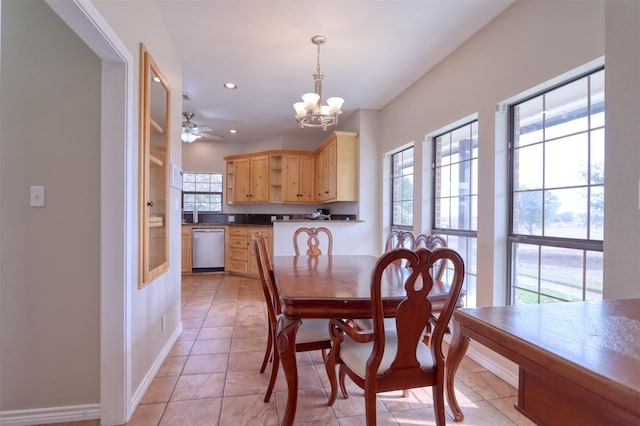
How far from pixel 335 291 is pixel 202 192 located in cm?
571

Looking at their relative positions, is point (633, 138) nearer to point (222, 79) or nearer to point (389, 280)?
point (389, 280)

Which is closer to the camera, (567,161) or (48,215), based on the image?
(48,215)

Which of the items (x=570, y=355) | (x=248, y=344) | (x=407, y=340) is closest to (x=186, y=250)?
Result: (x=248, y=344)

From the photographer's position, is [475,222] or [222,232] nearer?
[475,222]

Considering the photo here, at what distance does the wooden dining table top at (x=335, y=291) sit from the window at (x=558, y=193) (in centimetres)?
85

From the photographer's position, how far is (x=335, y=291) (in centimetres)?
167

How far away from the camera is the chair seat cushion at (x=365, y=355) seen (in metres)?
1.46

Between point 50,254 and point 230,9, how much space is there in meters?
1.98

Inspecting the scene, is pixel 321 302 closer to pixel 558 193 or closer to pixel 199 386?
pixel 199 386

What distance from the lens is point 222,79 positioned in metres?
3.64

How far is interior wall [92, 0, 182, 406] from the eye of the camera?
1.83m

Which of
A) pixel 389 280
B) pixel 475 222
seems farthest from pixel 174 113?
pixel 475 222

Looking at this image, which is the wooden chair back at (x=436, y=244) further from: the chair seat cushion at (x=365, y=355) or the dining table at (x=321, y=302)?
the chair seat cushion at (x=365, y=355)

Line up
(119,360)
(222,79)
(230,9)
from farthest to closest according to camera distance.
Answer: (222,79)
(230,9)
(119,360)
